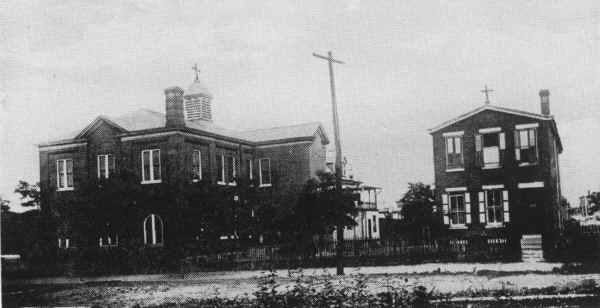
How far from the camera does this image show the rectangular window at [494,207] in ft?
89.0

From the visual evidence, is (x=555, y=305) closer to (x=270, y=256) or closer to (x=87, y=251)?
(x=270, y=256)

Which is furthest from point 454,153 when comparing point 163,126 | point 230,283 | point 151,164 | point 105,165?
point 105,165

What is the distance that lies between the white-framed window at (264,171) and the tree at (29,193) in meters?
7.99

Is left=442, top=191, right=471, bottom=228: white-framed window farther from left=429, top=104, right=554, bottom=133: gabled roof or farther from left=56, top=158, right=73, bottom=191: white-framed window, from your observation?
left=56, top=158, right=73, bottom=191: white-framed window

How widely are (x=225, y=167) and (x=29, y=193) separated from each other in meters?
8.79

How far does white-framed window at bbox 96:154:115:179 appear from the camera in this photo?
80.6 ft

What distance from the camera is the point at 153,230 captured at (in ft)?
78.3

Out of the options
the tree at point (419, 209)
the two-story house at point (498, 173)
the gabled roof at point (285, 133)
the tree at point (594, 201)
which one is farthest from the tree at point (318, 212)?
the tree at point (594, 201)

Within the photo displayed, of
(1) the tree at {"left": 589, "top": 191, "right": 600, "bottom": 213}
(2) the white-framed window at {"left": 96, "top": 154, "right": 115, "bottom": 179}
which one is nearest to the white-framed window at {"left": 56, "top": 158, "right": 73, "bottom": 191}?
(2) the white-framed window at {"left": 96, "top": 154, "right": 115, "bottom": 179}

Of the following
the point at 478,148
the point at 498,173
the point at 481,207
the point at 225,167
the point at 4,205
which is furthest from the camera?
the point at 225,167

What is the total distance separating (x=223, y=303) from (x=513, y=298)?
19.6 ft

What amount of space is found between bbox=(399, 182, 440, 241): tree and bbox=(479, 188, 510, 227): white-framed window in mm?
4092

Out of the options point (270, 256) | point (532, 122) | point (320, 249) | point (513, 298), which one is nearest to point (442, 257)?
point (320, 249)

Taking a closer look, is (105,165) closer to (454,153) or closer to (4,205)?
(4,205)
